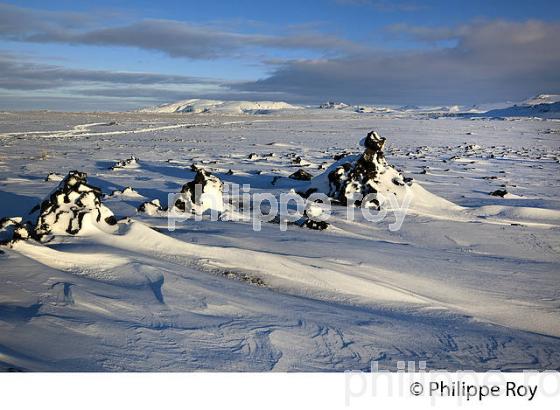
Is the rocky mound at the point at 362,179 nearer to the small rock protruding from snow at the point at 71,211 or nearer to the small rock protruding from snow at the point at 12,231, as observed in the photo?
the small rock protruding from snow at the point at 71,211

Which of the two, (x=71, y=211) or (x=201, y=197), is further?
(x=201, y=197)

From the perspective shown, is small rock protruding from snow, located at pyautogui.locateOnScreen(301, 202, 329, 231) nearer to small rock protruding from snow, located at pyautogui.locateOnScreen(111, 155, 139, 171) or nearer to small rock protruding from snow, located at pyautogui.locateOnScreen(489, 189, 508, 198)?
small rock protruding from snow, located at pyautogui.locateOnScreen(489, 189, 508, 198)

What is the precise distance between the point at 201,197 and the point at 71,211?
2399 mm

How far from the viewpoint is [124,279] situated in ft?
15.2

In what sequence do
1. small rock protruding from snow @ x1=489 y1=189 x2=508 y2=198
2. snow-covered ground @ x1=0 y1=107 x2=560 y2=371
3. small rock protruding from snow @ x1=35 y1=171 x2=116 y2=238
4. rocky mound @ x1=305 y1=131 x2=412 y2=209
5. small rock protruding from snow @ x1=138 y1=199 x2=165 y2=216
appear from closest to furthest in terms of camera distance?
snow-covered ground @ x1=0 y1=107 x2=560 y2=371, small rock protruding from snow @ x1=35 y1=171 x2=116 y2=238, small rock protruding from snow @ x1=138 y1=199 x2=165 y2=216, rocky mound @ x1=305 y1=131 x2=412 y2=209, small rock protruding from snow @ x1=489 y1=189 x2=508 y2=198

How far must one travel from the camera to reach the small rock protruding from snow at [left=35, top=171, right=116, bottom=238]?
5.95 m

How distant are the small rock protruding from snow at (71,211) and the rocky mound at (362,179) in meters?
4.75

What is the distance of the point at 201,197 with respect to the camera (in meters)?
8.08

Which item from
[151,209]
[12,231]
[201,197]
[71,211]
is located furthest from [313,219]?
[12,231]

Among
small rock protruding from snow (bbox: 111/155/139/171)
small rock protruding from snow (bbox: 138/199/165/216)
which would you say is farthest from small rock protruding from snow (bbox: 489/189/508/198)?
small rock protruding from snow (bbox: 111/155/139/171)

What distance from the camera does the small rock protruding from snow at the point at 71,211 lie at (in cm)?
595

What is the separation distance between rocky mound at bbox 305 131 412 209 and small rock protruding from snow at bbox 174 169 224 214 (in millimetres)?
2443

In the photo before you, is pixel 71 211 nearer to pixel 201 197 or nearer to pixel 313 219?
pixel 201 197
